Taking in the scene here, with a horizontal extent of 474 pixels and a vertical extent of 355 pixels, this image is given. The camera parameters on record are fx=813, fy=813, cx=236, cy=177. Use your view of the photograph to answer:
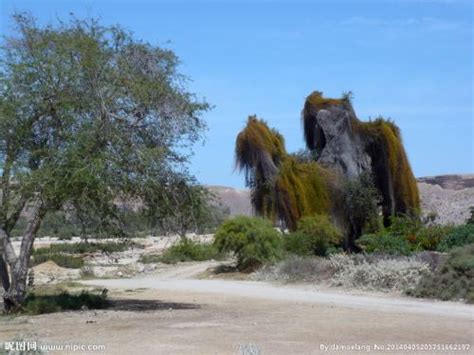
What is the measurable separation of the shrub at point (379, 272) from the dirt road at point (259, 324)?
1253 mm

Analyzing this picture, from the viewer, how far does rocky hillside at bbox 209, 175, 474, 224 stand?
57425 mm

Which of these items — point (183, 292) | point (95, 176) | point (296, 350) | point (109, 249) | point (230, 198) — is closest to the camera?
point (296, 350)

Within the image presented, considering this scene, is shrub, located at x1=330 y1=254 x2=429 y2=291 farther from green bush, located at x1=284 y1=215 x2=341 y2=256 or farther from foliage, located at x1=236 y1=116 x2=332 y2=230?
foliage, located at x1=236 y1=116 x2=332 y2=230

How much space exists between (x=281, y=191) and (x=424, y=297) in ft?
60.0

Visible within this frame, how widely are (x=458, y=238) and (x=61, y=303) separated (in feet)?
61.8

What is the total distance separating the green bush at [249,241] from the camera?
3894 centimetres

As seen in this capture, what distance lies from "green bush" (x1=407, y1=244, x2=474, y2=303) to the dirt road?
0.71m

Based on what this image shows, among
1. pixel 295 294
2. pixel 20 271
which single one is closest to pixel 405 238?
pixel 295 294

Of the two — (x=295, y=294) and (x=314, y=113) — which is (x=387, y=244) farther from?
(x=314, y=113)

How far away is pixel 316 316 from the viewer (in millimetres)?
20688

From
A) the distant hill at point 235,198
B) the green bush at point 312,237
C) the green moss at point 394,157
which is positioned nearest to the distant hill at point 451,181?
the distant hill at point 235,198

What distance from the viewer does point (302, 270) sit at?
3288cm

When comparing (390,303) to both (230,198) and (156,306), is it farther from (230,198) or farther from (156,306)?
(230,198)

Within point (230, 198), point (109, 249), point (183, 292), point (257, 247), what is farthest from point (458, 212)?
point (230, 198)
